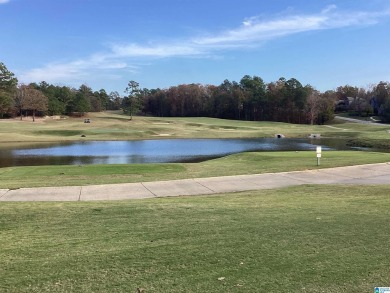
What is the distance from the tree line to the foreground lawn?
93.9 meters

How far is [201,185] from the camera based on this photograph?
1412cm

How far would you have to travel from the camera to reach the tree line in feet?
343

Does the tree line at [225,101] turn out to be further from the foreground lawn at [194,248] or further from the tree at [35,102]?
the foreground lawn at [194,248]

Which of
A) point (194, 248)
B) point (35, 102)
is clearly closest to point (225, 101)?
point (35, 102)

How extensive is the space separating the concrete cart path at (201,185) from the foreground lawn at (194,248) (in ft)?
9.46

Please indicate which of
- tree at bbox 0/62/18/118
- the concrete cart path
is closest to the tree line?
tree at bbox 0/62/18/118

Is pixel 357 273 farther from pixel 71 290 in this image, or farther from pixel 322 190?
pixel 322 190

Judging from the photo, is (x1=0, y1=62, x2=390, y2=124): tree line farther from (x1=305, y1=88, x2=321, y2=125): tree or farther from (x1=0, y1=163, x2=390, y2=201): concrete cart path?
(x1=0, y1=163, x2=390, y2=201): concrete cart path

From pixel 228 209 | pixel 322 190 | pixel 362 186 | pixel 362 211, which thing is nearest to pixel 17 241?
pixel 228 209

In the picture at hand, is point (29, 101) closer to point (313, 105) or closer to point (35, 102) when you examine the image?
point (35, 102)

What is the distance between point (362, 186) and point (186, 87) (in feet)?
458

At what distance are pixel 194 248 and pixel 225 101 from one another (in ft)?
426

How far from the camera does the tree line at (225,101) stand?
105 metres

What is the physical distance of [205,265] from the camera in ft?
16.5
